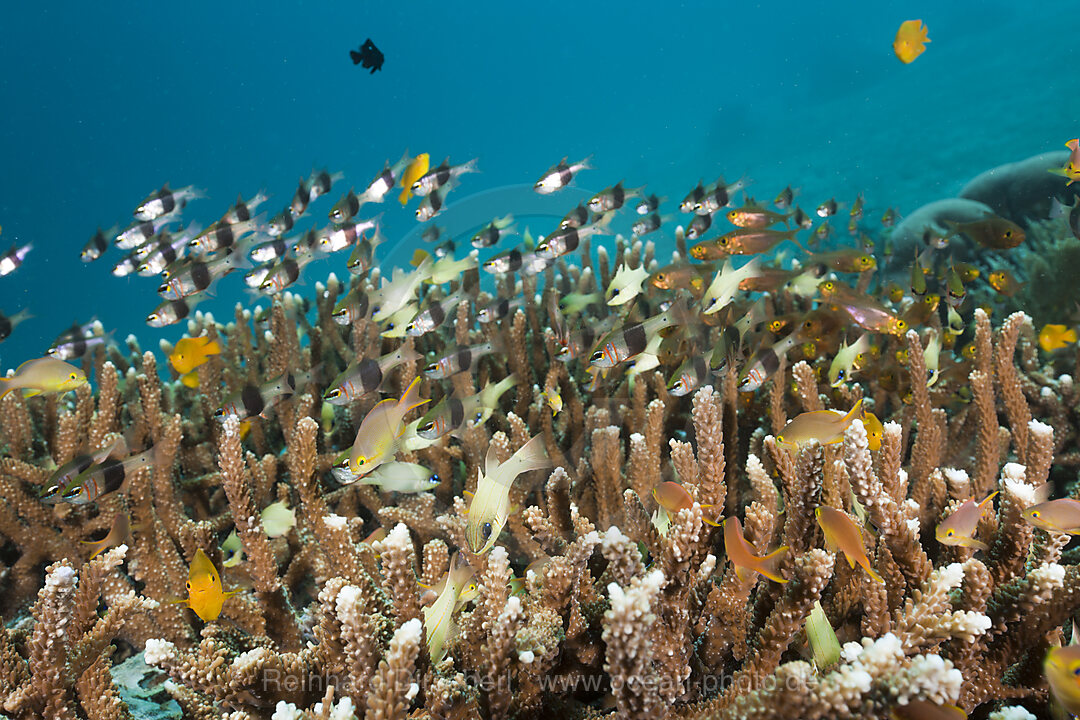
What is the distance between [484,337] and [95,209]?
273 feet

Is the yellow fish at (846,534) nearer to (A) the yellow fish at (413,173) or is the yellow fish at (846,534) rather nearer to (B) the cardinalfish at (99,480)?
(B) the cardinalfish at (99,480)

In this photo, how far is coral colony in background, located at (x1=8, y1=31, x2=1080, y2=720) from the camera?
5.03 ft

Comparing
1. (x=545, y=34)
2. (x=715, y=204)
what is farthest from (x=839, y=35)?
(x=715, y=204)

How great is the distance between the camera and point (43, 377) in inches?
119

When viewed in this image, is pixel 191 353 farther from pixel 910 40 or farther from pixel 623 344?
pixel 910 40

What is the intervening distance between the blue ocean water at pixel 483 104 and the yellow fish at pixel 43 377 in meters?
1.61

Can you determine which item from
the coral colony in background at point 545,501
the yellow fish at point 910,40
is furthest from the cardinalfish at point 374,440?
the yellow fish at point 910,40

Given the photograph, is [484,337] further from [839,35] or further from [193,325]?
[839,35]

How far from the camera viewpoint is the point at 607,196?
480 centimetres

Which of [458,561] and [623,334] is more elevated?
[623,334]

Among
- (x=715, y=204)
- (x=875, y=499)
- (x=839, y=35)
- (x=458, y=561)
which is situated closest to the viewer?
(x=875, y=499)

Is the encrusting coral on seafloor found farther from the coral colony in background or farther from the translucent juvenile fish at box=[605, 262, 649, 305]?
the translucent juvenile fish at box=[605, 262, 649, 305]

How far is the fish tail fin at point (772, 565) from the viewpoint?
1508 millimetres

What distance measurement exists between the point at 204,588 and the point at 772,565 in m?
A: 2.01
